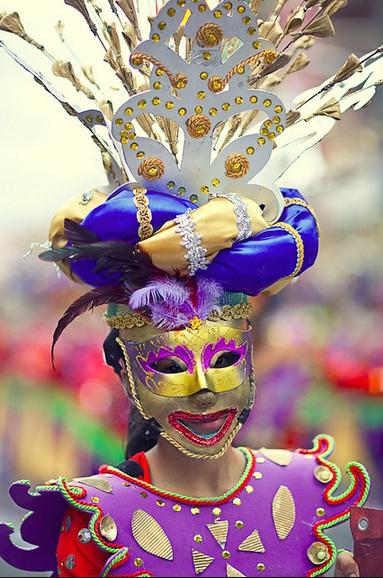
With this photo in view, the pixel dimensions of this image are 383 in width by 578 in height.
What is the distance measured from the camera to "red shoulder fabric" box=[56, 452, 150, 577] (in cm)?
263

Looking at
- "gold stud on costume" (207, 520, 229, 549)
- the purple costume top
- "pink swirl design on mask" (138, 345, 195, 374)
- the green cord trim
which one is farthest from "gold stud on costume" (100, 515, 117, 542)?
"pink swirl design on mask" (138, 345, 195, 374)

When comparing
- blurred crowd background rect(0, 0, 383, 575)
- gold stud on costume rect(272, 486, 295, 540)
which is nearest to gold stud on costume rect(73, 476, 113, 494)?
gold stud on costume rect(272, 486, 295, 540)

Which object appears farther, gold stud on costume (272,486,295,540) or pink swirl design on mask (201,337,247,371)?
gold stud on costume (272,486,295,540)

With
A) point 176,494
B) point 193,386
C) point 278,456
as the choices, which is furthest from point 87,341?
point 193,386

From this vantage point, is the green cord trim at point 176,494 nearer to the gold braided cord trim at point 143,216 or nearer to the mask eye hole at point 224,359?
the mask eye hole at point 224,359

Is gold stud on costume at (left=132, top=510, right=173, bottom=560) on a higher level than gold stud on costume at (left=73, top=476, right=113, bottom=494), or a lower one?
lower

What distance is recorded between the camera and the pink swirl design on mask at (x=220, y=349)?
264 cm

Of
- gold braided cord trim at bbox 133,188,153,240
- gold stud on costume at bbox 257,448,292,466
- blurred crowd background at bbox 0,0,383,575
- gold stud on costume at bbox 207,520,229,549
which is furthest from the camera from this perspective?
blurred crowd background at bbox 0,0,383,575

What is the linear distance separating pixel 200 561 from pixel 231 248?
0.74 meters

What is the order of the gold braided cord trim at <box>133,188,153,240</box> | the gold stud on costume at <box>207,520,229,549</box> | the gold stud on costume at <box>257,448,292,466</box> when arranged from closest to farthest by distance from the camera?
the gold braided cord trim at <box>133,188,153,240</box>, the gold stud on costume at <box>207,520,229,549</box>, the gold stud on costume at <box>257,448,292,466</box>

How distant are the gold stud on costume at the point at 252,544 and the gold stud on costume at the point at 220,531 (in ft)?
0.14

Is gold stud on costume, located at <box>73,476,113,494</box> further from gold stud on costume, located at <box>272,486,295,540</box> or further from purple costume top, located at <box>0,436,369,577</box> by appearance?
gold stud on costume, located at <box>272,486,295,540</box>

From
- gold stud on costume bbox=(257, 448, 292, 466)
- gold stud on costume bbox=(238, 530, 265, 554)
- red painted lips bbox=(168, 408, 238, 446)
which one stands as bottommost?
gold stud on costume bbox=(238, 530, 265, 554)

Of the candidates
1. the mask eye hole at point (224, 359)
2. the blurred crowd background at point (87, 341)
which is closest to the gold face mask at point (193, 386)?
the mask eye hole at point (224, 359)
